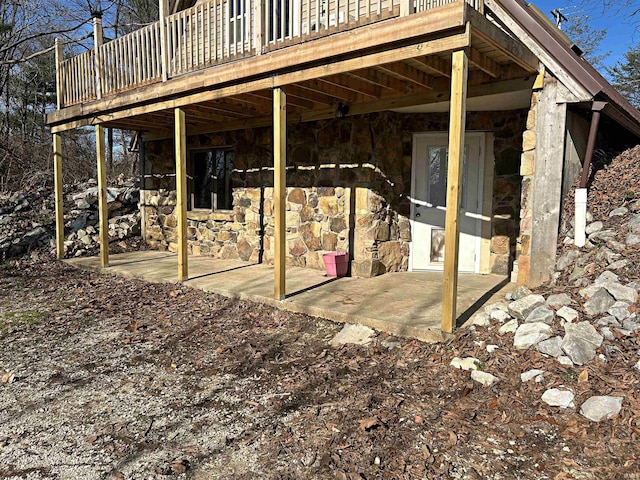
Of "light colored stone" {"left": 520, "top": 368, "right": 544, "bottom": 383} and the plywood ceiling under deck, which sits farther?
the plywood ceiling under deck

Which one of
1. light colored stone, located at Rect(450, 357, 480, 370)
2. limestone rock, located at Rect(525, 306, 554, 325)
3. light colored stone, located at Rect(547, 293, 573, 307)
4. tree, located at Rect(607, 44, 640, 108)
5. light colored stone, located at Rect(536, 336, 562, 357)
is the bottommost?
light colored stone, located at Rect(450, 357, 480, 370)

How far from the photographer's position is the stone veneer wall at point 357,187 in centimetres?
629

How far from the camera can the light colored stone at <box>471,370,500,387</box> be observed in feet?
10.6

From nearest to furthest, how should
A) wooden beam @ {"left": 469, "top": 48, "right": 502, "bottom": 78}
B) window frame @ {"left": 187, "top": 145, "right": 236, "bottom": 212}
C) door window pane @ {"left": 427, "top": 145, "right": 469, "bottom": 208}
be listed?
wooden beam @ {"left": 469, "top": 48, "right": 502, "bottom": 78} → door window pane @ {"left": 427, "top": 145, "right": 469, "bottom": 208} → window frame @ {"left": 187, "top": 145, "right": 236, "bottom": 212}

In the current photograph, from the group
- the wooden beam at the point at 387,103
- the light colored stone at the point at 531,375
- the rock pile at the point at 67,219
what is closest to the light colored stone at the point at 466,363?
the light colored stone at the point at 531,375

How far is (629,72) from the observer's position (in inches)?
711

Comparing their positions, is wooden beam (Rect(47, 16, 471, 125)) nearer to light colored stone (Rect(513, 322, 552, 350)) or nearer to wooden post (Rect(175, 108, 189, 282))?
wooden post (Rect(175, 108, 189, 282))

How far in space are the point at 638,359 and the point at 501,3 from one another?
13.1 feet

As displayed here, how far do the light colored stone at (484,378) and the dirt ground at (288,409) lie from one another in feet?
0.14

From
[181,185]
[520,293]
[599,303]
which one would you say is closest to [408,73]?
[520,293]

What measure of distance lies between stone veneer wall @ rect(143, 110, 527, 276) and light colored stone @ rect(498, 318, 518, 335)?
2.71 m

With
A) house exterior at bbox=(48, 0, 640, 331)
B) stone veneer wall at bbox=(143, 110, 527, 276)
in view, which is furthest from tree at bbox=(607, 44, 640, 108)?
stone veneer wall at bbox=(143, 110, 527, 276)

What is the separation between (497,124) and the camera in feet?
20.5

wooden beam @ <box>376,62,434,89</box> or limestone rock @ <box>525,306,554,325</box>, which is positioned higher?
wooden beam @ <box>376,62,434,89</box>
